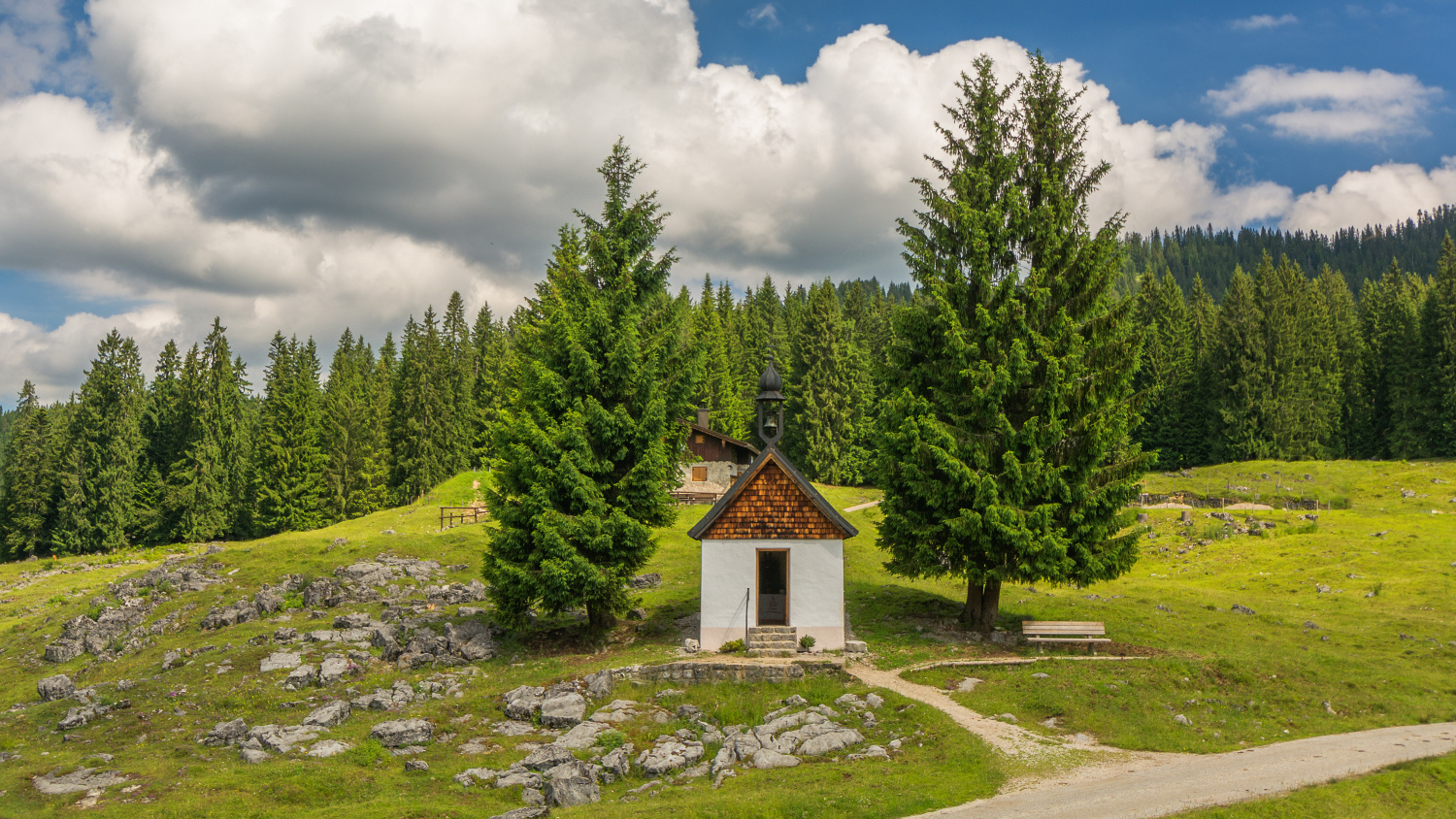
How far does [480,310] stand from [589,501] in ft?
315

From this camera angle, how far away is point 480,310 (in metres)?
112

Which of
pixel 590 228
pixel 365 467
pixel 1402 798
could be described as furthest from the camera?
pixel 365 467

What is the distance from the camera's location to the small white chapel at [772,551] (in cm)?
2331

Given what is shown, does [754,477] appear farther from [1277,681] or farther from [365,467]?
[365,467]

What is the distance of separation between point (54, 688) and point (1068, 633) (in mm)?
30837

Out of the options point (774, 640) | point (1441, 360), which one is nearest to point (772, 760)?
point (774, 640)

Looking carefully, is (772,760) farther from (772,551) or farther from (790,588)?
(772,551)

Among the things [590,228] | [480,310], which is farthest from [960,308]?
[480,310]

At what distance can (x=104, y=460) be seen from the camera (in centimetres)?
6700

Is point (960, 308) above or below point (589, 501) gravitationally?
above

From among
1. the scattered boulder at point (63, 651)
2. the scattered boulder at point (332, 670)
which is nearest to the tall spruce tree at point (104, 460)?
the scattered boulder at point (63, 651)

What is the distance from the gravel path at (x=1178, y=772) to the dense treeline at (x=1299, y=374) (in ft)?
170

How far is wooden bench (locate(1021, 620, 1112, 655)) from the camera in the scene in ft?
74.9

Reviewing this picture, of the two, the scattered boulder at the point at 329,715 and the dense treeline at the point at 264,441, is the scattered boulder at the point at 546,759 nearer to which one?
the scattered boulder at the point at 329,715
